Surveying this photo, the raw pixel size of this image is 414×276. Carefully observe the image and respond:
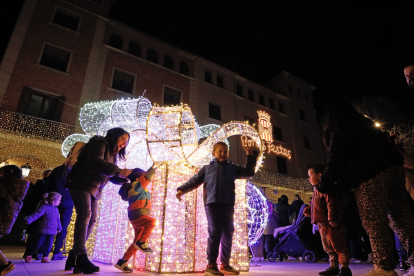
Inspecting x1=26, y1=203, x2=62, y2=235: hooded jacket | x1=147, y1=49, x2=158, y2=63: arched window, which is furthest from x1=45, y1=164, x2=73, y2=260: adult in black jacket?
x1=147, y1=49, x2=158, y2=63: arched window

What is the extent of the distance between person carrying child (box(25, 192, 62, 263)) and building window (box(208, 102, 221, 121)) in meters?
13.7

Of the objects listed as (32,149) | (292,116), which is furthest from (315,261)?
(292,116)

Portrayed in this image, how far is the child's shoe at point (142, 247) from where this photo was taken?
3.11 meters

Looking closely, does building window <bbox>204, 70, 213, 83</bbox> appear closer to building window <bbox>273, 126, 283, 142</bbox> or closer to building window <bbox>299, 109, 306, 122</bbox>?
building window <bbox>273, 126, 283, 142</bbox>

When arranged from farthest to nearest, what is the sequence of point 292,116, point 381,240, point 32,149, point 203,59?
point 292,116
point 203,59
point 32,149
point 381,240

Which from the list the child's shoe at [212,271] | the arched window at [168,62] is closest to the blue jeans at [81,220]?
the child's shoe at [212,271]

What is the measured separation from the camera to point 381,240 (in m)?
2.36

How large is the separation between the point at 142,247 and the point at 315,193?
8.22ft

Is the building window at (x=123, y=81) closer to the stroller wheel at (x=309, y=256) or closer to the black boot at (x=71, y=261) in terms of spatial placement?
the stroller wheel at (x=309, y=256)

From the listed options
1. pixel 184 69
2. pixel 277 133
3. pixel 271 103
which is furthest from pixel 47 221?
pixel 271 103

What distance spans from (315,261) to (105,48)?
14662mm

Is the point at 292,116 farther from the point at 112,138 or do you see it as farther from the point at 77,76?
the point at 112,138

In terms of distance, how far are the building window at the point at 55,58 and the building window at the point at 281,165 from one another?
15.7 metres

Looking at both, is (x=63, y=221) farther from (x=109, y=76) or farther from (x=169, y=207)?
(x=109, y=76)
